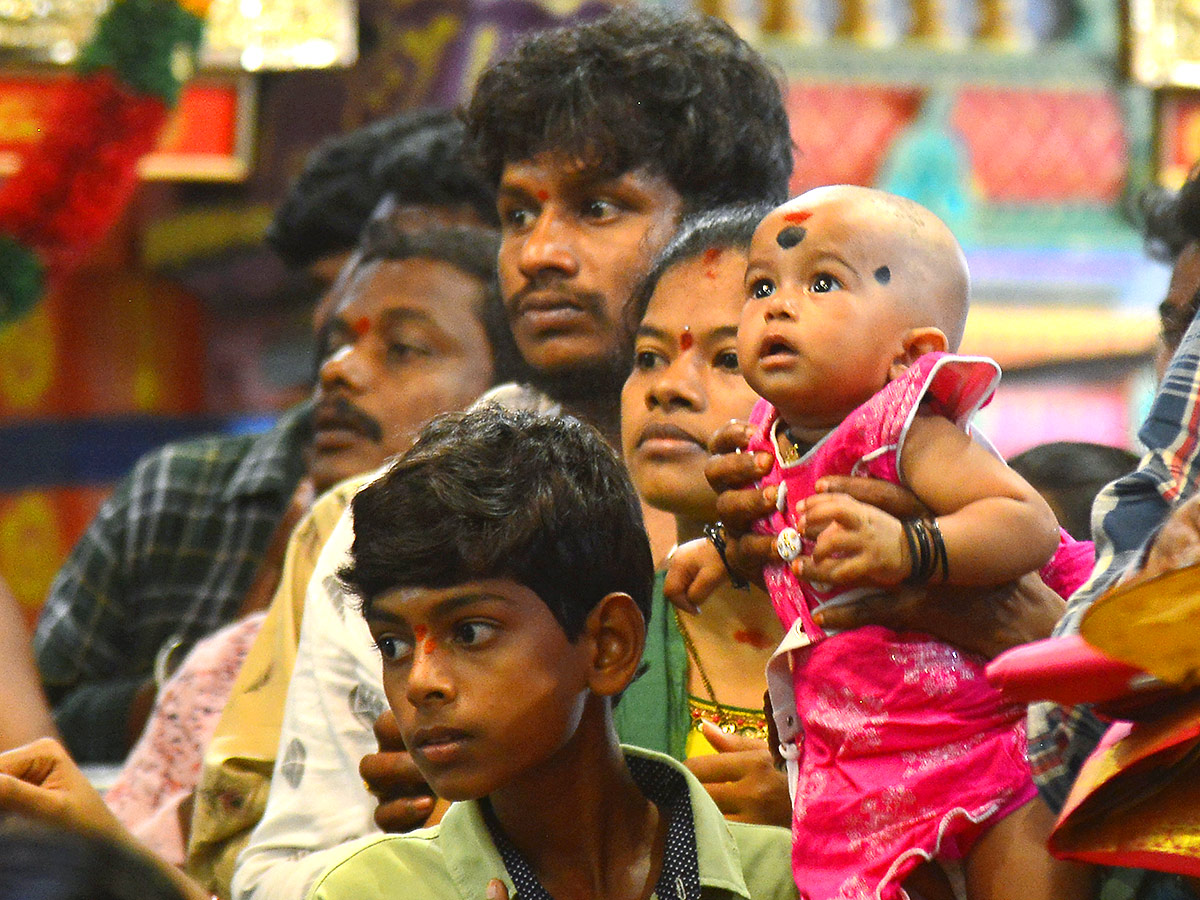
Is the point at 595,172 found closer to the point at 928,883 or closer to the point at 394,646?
the point at 394,646

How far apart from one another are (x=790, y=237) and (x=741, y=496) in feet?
0.98

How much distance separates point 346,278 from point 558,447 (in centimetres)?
174

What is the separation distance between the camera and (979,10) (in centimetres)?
759

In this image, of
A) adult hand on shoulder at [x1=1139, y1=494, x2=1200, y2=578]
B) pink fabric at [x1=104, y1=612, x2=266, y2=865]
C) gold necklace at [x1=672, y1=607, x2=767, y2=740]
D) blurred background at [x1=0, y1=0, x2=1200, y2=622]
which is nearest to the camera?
adult hand on shoulder at [x1=1139, y1=494, x2=1200, y2=578]

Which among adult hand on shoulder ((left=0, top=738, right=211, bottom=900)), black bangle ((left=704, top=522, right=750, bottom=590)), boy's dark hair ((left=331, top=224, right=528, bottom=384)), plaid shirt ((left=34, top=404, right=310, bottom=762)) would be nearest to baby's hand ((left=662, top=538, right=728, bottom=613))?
black bangle ((left=704, top=522, right=750, bottom=590))

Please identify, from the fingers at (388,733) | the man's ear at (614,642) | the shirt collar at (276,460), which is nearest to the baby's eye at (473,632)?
the man's ear at (614,642)

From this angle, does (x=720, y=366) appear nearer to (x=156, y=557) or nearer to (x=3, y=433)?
(x=156, y=557)

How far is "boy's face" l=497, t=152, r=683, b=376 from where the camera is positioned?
259cm

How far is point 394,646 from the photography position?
6.19 ft

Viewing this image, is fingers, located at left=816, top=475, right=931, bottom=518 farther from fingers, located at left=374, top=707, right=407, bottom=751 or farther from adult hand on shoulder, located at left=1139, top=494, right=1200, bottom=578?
fingers, located at left=374, top=707, right=407, bottom=751

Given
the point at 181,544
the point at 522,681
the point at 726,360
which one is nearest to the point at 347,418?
the point at 181,544

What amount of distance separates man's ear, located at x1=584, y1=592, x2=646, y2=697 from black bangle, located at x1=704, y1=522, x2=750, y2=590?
0.16 m

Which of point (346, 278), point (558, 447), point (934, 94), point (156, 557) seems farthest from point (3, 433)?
point (558, 447)

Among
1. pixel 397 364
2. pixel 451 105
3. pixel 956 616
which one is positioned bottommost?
pixel 451 105
